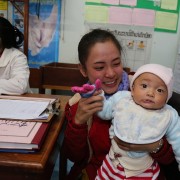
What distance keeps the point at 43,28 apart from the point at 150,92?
6.29ft

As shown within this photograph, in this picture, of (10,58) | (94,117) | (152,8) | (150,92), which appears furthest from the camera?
(152,8)

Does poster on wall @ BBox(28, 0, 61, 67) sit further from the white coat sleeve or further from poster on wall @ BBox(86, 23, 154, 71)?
the white coat sleeve

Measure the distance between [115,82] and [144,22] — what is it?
1.67 metres

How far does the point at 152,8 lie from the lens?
2520 millimetres

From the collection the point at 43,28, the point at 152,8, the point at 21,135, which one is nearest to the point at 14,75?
the point at 43,28

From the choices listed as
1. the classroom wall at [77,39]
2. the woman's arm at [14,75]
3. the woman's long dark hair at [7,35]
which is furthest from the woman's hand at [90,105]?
the classroom wall at [77,39]

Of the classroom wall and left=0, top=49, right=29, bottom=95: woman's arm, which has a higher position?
the classroom wall

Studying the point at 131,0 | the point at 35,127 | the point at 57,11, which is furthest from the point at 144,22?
the point at 35,127

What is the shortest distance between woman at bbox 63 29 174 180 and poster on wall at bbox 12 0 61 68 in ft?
4.84

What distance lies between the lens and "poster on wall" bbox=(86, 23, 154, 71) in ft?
8.38

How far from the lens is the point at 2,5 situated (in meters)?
2.50

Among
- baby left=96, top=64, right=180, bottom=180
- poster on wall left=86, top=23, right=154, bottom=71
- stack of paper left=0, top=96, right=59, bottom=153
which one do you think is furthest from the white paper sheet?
poster on wall left=86, top=23, right=154, bottom=71

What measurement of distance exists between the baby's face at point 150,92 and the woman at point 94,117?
6.6 inches

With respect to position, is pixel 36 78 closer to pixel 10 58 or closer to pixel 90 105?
pixel 10 58
